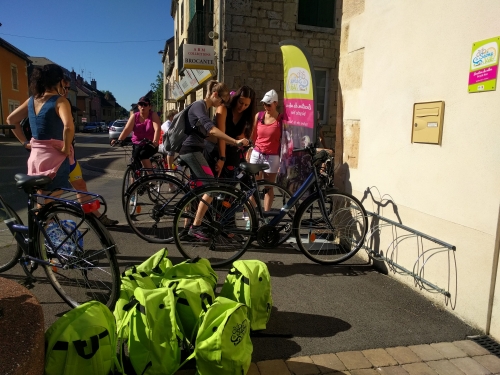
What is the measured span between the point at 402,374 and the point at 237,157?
3229 mm

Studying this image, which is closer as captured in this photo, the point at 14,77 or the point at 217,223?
the point at 217,223

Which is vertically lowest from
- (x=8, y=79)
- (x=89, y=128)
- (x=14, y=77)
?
(x=89, y=128)

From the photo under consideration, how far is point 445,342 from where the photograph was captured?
271 cm

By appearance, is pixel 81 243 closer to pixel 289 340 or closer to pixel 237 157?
pixel 289 340

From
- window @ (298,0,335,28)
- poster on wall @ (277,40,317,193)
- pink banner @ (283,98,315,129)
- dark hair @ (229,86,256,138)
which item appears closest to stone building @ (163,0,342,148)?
window @ (298,0,335,28)

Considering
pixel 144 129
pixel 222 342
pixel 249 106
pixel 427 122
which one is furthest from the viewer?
pixel 144 129

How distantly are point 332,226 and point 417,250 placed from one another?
975 mm

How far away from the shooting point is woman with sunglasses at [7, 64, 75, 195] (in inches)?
135

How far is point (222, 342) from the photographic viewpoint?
200 cm

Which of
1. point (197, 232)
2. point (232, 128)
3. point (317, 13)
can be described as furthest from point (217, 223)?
point (317, 13)

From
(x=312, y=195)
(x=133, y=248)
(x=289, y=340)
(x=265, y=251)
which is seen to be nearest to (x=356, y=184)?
(x=312, y=195)

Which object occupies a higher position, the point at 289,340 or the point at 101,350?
the point at 101,350

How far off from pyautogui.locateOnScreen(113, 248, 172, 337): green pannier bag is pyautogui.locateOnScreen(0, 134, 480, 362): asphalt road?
0.67 metres

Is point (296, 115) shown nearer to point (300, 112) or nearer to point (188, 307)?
point (300, 112)
